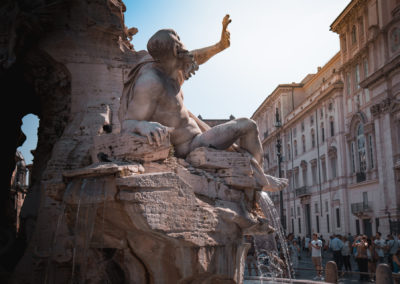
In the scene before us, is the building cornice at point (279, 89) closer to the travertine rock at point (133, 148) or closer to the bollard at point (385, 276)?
the bollard at point (385, 276)

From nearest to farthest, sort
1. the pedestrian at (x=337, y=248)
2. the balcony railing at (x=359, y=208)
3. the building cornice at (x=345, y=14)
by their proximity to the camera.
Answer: the pedestrian at (x=337, y=248) < the balcony railing at (x=359, y=208) < the building cornice at (x=345, y=14)

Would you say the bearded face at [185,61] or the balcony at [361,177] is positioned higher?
the balcony at [361,177]

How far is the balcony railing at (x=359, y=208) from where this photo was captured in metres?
29.3

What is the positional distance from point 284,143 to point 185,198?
150ft

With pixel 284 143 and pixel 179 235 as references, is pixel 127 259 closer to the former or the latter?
pixel 179 235

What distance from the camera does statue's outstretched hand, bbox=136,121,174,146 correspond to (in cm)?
387

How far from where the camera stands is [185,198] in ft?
12.4

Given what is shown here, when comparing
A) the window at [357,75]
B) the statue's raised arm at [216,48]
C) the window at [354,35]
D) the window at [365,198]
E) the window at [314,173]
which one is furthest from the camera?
the window at [314,173]

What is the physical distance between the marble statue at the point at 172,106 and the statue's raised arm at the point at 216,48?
684 mm

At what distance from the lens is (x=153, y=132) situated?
3.87 m

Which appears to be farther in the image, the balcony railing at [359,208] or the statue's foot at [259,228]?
the balcony railing at [359,208]

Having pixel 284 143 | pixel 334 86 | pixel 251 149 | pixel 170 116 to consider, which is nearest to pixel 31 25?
pixel 170 116

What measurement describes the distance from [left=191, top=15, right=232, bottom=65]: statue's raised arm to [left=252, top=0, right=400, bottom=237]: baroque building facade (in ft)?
49.8

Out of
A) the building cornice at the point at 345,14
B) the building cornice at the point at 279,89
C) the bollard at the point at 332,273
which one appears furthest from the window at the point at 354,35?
the bollard at the point at 332,273
